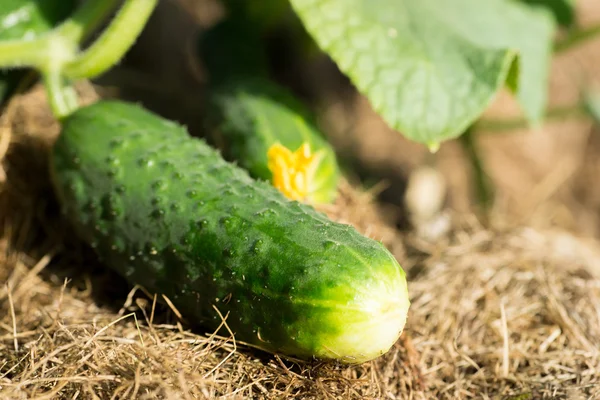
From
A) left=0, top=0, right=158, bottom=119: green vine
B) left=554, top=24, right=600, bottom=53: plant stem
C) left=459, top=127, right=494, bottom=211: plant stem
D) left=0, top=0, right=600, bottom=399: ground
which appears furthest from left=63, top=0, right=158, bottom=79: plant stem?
left=554, top=24, right=600, bottom=53: plant stem

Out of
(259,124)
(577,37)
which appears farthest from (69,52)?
(577,37)

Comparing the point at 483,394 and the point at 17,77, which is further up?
the point at 17,77

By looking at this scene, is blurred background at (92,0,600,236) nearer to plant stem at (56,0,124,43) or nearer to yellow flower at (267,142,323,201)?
plant stem at (56,0,124,43)

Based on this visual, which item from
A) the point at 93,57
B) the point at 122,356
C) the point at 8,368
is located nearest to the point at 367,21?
the point at 93,57

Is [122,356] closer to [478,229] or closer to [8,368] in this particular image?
[8,368]

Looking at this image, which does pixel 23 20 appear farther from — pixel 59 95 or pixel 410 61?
pixel 410 61
